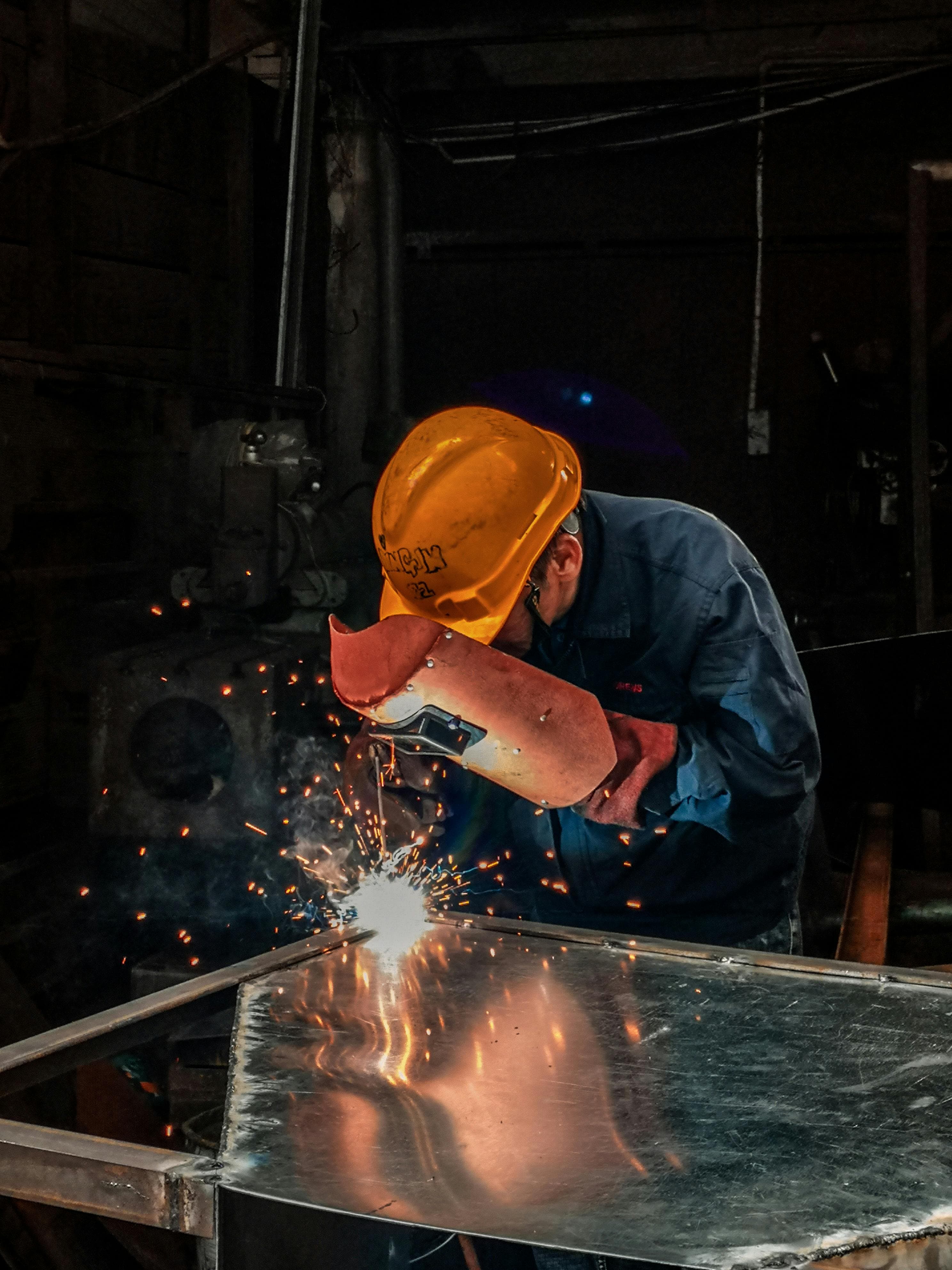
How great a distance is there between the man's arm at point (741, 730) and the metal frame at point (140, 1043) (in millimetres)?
234

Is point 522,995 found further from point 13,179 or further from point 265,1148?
point 13,179

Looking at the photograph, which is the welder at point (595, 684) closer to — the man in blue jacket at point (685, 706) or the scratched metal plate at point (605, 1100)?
the man in blue jacket at point (685, 706)

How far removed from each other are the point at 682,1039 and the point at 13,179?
3.57 m

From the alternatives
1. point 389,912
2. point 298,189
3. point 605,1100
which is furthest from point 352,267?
point 605,1100

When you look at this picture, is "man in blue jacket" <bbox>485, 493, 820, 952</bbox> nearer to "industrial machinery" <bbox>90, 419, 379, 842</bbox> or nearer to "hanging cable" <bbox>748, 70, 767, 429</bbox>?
"industrial machinery" <bbox>90, 419, 379, 842</bbox>

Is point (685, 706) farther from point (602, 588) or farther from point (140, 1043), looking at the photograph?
point (140, 1043)

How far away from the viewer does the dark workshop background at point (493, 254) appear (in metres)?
4.10

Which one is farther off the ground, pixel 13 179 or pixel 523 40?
pixel 523 40

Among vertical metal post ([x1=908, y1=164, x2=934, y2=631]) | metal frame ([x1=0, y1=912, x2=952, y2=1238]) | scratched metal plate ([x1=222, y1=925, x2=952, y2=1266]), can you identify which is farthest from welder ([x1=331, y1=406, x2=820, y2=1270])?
vertical metal post ([x1=908, y1=164, x2=934, y2=631])

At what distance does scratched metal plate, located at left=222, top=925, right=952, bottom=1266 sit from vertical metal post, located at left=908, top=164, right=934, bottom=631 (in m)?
2.89

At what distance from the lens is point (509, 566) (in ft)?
6.54

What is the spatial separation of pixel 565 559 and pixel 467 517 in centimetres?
23

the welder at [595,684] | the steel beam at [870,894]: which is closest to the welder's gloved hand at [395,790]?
the welder at [595,684]

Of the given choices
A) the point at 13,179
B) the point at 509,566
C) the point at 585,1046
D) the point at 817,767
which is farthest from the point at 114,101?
the point at 585,1046
